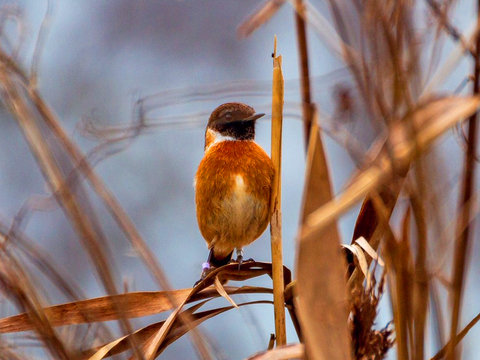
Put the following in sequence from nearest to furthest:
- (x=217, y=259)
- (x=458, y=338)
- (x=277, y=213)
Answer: (x=458, y=338)
(x=277, y=213)
(x=217, y=259)

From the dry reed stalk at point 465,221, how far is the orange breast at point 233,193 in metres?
1.94

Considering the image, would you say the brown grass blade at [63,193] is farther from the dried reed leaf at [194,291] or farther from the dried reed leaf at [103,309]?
the dried reed leaf at [103,309]

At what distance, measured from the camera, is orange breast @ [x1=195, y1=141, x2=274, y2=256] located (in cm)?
320

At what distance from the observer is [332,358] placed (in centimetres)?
122

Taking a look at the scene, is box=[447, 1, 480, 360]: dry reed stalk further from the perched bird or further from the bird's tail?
the bird's tail

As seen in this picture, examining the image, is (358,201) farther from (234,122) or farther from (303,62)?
(234,122)

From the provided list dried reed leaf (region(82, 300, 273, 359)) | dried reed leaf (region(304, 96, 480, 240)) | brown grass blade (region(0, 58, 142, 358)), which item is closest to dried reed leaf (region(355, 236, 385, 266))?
dried reed leaf (region(82, 300, 273, 359))

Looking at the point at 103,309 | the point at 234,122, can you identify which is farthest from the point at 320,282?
the point at 234,122

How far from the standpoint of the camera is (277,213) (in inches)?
73.6

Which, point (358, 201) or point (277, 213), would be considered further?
point (277, 213)

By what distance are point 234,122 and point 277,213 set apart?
1721mm

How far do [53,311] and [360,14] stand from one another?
1.09 meters

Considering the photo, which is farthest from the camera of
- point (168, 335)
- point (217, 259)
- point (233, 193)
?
point (217, 259)

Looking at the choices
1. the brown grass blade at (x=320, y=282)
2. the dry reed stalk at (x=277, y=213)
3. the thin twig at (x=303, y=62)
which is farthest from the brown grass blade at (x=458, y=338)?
the thin twig at (x=303, y=62)
